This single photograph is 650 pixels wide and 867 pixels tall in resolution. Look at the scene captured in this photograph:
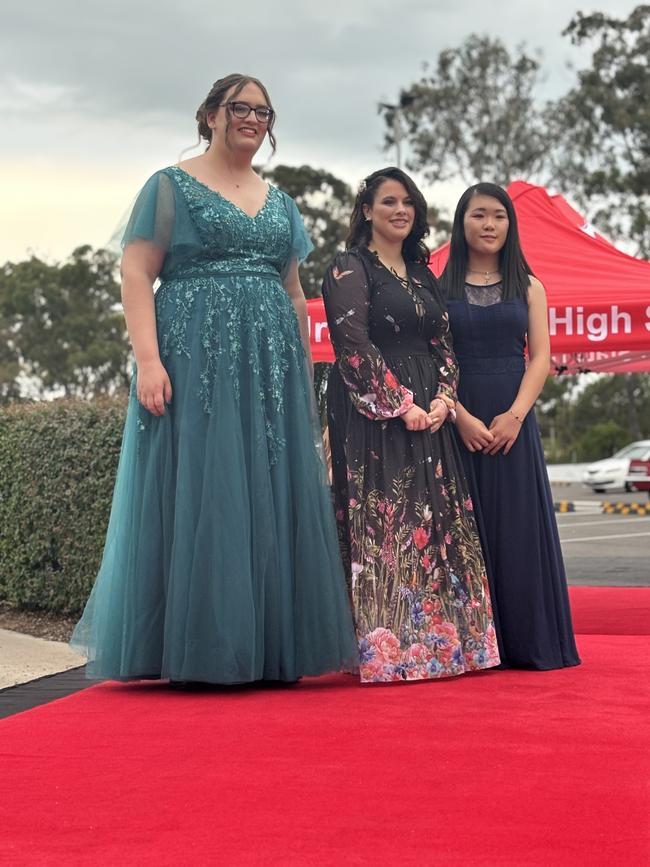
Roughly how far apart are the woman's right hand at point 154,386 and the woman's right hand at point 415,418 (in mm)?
882

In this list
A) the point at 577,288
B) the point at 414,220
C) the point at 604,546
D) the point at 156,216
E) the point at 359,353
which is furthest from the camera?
the point at 604,546

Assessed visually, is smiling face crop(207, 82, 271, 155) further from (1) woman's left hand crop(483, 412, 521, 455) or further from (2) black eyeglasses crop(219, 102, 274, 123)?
(1) woman's left hand crop(483, 412, 521, 455)

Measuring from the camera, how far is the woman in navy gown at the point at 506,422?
5266mm

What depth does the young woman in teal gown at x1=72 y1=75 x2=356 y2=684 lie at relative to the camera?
185 inches

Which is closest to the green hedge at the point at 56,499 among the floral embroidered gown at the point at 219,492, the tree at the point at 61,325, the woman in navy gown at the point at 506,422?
the floral embroidered gown at the point at 219,492

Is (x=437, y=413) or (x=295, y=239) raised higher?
(x=295, y=239)

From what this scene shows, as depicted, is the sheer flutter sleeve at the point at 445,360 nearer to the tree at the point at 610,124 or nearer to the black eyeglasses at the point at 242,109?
the black eyeglasses at the point at 242,109

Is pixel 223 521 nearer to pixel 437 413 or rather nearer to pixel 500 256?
pixel 437 413

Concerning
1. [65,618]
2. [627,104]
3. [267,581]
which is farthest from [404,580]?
[627,104]

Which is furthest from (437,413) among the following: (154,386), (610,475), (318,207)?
(318,207)

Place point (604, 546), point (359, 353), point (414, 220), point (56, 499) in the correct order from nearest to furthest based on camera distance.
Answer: point (359, 353)
point (414, 220)
point (56, 499)
point (604, 546)

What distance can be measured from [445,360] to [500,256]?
0.61 meters

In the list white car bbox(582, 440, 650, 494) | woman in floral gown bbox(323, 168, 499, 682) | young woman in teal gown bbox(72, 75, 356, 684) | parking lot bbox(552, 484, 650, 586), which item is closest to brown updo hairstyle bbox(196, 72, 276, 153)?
young woman in teal gown bbox(72, 75, 356, 684)

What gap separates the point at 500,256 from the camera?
5.58 m
